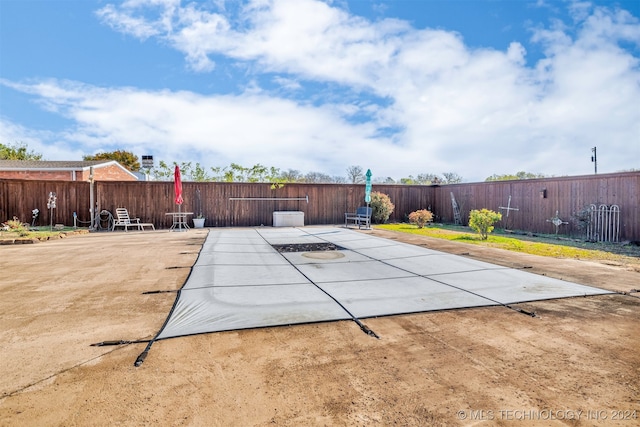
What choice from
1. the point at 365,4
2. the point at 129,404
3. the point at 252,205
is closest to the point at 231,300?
the point at 129,404

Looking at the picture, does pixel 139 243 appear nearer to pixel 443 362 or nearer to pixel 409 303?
pixel 409 303

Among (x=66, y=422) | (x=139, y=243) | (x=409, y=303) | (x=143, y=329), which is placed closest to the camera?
(x=66, y=422)

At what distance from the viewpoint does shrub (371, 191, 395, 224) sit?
42.2 ft

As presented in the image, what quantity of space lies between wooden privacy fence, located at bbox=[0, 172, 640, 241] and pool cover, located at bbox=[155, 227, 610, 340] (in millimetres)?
6252

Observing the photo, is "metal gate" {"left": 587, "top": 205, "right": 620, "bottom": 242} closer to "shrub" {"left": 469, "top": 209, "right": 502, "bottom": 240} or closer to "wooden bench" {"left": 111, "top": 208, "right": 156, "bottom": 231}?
"shrub" {"left": 469, "top": 209, "right": 502, "bottom": 240}

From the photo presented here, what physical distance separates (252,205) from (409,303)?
10.3m

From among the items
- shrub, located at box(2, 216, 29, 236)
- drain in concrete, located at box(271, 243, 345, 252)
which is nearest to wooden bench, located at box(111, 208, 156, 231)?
shrub, located at box(2, 216, 29, 236)

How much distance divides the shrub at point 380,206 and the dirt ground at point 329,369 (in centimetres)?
977

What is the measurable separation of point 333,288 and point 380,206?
9.75m

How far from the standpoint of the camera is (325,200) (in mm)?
13406

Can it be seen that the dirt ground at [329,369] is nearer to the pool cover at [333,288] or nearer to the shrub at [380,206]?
the pool cover at [333,288]

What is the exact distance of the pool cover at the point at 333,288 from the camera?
8.61 feet

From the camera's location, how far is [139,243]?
23.9ft

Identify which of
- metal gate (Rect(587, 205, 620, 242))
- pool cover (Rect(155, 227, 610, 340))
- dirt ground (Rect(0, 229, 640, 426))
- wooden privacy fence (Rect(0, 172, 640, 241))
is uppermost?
wooden privacy fence (Rect(0, 172, 640, 241))
